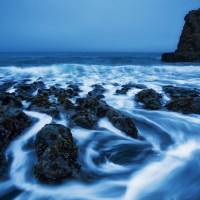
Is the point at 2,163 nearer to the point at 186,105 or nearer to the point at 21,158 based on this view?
the point at 21,158

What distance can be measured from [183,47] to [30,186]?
148 ft

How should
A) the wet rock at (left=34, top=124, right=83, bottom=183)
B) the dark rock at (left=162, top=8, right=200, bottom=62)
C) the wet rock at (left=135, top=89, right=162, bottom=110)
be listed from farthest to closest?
the dark rock at (left=162, top=8, right=200, bottom=62), the wet rock at (left=135, top=89, right=162, bottom=110), the wet rock at (left=34, top=124, right=83, bottom=183)

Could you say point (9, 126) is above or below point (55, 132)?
below

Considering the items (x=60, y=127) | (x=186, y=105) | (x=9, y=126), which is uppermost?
(x=60, y=127)

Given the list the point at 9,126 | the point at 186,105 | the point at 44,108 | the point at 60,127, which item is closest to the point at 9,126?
the point at 9,126

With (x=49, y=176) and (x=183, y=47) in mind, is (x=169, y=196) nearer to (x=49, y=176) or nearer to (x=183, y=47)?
(x=49, y=176)

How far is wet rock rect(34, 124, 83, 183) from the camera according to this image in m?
3.53

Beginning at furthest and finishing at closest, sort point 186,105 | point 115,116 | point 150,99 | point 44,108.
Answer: point 150,99 < point 186,105 < point 44,108 < point 115,116

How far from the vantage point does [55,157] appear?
3572 mm

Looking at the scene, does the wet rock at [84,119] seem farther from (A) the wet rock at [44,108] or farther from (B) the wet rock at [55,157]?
(B) the wet rock at [55,157]

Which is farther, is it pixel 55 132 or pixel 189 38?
pixel 189 38

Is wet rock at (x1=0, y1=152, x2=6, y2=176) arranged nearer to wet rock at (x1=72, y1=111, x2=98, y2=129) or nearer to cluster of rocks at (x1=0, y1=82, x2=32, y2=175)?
cluster of rocks at (x1=0, y1=82, x2=32, y2=175)

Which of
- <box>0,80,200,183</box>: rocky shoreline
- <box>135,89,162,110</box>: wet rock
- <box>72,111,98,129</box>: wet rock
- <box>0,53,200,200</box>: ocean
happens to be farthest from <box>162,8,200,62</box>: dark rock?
<box>72,111,98,129</box>: wet rock

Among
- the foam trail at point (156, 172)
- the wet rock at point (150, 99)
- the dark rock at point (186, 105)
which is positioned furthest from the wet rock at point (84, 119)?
the dark rock at point (186, 105)
